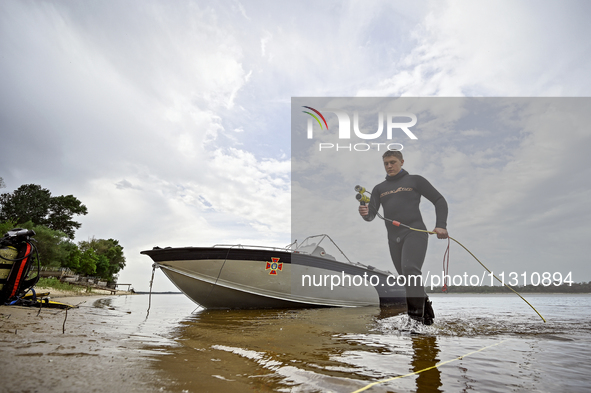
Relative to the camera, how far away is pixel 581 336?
13.1 ft

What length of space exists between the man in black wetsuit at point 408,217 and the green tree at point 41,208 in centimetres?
4603

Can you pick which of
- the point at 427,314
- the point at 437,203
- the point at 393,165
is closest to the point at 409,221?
the point at 437,203

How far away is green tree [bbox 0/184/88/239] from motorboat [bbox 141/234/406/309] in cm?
4079

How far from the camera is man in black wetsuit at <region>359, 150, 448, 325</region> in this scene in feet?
15.9

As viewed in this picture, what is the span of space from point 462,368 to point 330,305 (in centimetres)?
755

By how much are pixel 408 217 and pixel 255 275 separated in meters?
4.60

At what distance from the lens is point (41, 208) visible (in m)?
38.6

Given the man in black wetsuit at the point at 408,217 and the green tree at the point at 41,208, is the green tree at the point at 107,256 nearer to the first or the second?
the green tree at the point at 41,208

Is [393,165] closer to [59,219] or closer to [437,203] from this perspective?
[437,203]

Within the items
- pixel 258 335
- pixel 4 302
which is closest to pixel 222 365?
pixel 258 335

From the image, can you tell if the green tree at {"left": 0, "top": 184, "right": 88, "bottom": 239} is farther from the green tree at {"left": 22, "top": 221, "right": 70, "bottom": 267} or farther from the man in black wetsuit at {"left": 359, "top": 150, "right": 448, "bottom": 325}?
the man in black wetsuit at {"left": 359, "top": 150, "right": 448, "bottom": 325}

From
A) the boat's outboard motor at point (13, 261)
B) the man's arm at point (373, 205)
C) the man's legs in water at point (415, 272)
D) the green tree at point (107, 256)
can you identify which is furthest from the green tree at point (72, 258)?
the man's legs in water at point (415, 272)

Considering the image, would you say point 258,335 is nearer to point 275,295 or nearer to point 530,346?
point 530,346

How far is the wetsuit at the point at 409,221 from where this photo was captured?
483 centimetres
